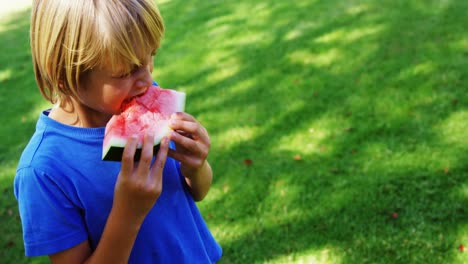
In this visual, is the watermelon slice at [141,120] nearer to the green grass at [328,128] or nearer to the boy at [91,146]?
the boy at [91,146]

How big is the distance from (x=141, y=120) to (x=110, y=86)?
300 millimetres

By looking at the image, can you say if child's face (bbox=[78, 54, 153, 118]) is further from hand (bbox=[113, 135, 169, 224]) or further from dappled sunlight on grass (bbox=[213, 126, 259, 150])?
dappled sunlight on grass (bbox=[213, 126, 259, 150])

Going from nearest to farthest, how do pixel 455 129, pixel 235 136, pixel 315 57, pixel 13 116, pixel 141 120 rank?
pixel 141 120
pixel 455 129
pixel 235 136
pixel 315 57
pixel 13 116

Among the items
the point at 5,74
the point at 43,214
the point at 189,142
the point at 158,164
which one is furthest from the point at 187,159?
the point at 5,74

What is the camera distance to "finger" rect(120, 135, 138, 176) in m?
1.50

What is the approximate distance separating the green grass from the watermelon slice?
1.92m

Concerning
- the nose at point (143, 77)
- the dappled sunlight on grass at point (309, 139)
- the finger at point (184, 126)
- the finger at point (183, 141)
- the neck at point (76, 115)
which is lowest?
the dappled sunlight on grass at point (309, 139)

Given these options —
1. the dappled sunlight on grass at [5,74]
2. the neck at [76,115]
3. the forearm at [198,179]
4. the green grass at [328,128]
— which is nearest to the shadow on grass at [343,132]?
the green grass at [328,128]

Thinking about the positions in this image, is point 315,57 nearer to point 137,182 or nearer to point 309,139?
point 309,139

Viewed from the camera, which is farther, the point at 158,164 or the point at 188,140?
the point at 188,140

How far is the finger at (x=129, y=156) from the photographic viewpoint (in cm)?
150

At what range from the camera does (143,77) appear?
→ 1.69 metres

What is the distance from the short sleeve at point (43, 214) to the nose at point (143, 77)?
438 millimetres

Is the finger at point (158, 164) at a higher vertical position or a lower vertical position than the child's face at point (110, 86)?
lower
